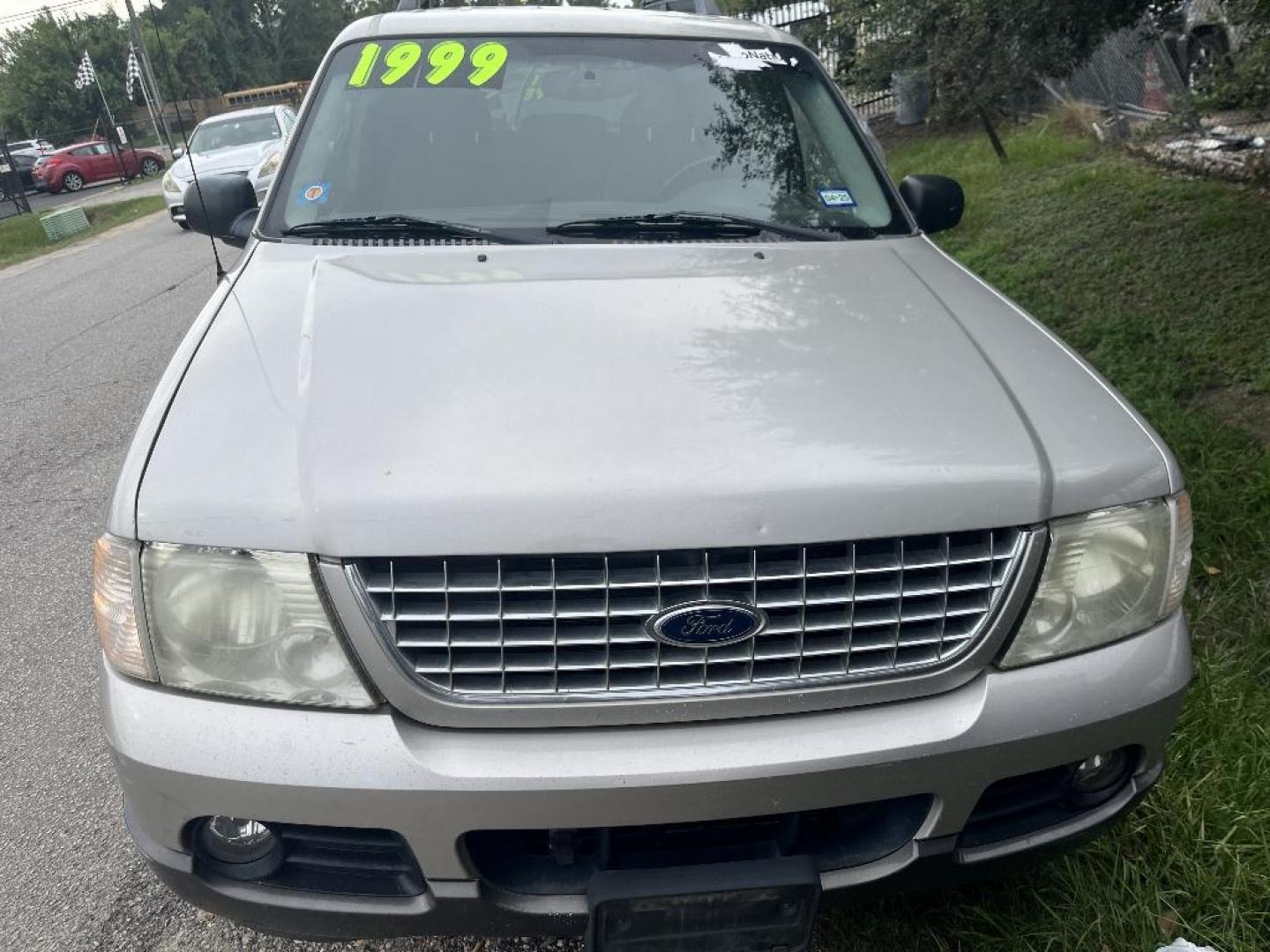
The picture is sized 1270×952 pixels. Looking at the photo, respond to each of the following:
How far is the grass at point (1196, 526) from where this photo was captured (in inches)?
85.2

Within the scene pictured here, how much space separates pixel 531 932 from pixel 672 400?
0.94 metres

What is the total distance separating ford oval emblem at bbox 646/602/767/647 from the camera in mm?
1581

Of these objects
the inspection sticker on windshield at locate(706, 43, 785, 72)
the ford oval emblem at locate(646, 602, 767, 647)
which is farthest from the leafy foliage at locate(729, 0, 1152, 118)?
the ford oval emblem at locate(646, 602, 767, 647)

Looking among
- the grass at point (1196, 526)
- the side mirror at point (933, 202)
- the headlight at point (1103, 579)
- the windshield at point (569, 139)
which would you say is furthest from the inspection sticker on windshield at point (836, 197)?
the grass at point (1196, 526)

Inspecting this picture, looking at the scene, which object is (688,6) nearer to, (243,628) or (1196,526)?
(1196,526)

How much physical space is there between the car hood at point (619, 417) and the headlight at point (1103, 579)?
0.16 feet

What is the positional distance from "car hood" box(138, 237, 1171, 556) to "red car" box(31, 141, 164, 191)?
3141 centimetres

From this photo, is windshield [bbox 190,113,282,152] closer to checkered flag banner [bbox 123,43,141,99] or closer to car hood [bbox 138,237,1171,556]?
checkered flag banner [bbox 123,43,141,99]

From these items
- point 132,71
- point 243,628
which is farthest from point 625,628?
point 132,71

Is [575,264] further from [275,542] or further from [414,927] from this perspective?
[414,927]

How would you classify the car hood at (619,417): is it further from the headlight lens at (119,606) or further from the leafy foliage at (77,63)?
the leafy foliage at (77,63)

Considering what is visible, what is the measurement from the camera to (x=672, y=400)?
1794 millimetres

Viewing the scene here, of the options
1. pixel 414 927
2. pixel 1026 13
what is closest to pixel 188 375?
pixel 414 927

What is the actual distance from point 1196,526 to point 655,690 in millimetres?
2664
